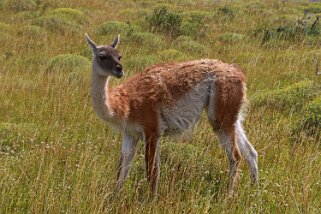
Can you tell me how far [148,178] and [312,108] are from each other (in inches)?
120

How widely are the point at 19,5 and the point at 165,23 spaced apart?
7001 millimetres

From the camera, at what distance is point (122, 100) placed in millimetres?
4727

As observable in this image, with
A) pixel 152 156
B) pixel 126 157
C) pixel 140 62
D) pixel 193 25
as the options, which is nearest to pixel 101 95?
pixel 126 157

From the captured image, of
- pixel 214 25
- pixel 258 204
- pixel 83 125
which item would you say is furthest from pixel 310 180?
pixel 214 25

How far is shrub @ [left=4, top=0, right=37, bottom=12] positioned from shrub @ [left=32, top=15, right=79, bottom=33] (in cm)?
353

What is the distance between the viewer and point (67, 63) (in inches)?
370

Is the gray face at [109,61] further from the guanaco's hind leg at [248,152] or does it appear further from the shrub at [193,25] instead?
the shrub at [193,25]

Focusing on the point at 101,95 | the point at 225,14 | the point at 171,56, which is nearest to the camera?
the point at 101,95

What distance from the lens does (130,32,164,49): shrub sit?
1200cm

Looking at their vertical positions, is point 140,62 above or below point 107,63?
below

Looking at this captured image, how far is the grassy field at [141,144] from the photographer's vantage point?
381 cm

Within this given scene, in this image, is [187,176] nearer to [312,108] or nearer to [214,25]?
[312,108]

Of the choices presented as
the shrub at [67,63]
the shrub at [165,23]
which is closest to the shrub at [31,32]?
the shrub at [67,63]

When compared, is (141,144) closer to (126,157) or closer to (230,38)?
(126,157)
